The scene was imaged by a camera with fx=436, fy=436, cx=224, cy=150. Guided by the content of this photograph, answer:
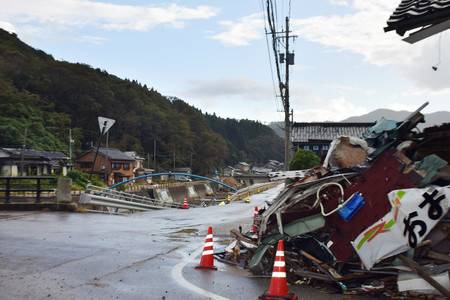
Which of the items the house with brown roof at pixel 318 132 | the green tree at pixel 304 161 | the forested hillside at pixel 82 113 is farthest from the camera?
the forested hillside at pixel 82 113

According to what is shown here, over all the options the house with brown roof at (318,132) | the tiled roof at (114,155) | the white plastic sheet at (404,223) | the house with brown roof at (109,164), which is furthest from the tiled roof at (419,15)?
the tiled roof at (114,155)

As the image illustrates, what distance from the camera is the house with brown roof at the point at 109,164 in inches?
2975

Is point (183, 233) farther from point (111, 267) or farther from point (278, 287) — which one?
point (278, 287)

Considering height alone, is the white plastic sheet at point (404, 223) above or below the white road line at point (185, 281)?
above

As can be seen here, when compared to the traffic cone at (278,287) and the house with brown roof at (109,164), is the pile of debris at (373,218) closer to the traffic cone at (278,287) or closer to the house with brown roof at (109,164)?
the traffic cone at (278,287)

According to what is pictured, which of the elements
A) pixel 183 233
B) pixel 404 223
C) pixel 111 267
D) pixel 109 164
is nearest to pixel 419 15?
pixel 404 223

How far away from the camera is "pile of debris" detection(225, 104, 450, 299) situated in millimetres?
6410

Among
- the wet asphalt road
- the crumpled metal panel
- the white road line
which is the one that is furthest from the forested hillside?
the crumpled metal panel

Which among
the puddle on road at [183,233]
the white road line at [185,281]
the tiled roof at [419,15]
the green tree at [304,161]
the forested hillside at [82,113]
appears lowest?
the puddle on road at [183,233]

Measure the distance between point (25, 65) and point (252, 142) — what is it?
12223cm

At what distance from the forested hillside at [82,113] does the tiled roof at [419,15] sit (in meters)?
62.0

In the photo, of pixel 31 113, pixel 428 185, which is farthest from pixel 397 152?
pixel 31 113

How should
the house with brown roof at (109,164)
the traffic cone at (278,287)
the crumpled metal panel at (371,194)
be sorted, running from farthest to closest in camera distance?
the house with brown roof at (109,164)
the crumpled metal panel at (371,194)
the traffic cone at (278,287)

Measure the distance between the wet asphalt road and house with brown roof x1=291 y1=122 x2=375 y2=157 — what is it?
124 feet
